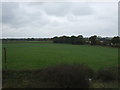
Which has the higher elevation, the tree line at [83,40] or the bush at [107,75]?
the tree line at [83,40]

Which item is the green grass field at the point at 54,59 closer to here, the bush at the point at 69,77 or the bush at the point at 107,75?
the bush at the point at 107,75

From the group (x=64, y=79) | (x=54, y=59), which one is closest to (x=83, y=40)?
(x=54, y=59)

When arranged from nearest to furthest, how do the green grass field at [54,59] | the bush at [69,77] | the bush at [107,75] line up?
1. the bush at [69,77]
2. the bush at [107,75]
3. the green grass field at [54,59]

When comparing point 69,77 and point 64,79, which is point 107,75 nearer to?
point 69,77

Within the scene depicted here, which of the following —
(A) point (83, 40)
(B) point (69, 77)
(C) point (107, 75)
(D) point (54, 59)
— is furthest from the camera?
(A) point (83, 40)

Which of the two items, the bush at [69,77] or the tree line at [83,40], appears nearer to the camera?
the bush at [69,77]

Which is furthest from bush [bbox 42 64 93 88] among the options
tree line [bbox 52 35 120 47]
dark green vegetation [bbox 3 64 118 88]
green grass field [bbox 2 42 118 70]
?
tree line [bbox 52 35 120 47]

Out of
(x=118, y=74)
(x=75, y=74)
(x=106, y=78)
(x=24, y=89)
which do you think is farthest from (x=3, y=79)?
(x=118, y=74)

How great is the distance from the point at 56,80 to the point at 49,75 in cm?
89

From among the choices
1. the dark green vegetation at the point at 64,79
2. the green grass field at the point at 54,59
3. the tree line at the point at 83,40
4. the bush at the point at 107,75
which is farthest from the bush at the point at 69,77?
the tree line at the point at 83,40

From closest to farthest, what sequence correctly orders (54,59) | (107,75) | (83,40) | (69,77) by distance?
(69,77)
(107,75)
(54,59)
(83,40)

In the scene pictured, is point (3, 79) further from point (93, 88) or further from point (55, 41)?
point (55, 41)

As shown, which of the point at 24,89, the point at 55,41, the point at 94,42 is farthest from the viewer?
the point at 55,41

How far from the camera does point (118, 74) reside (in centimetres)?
1577
